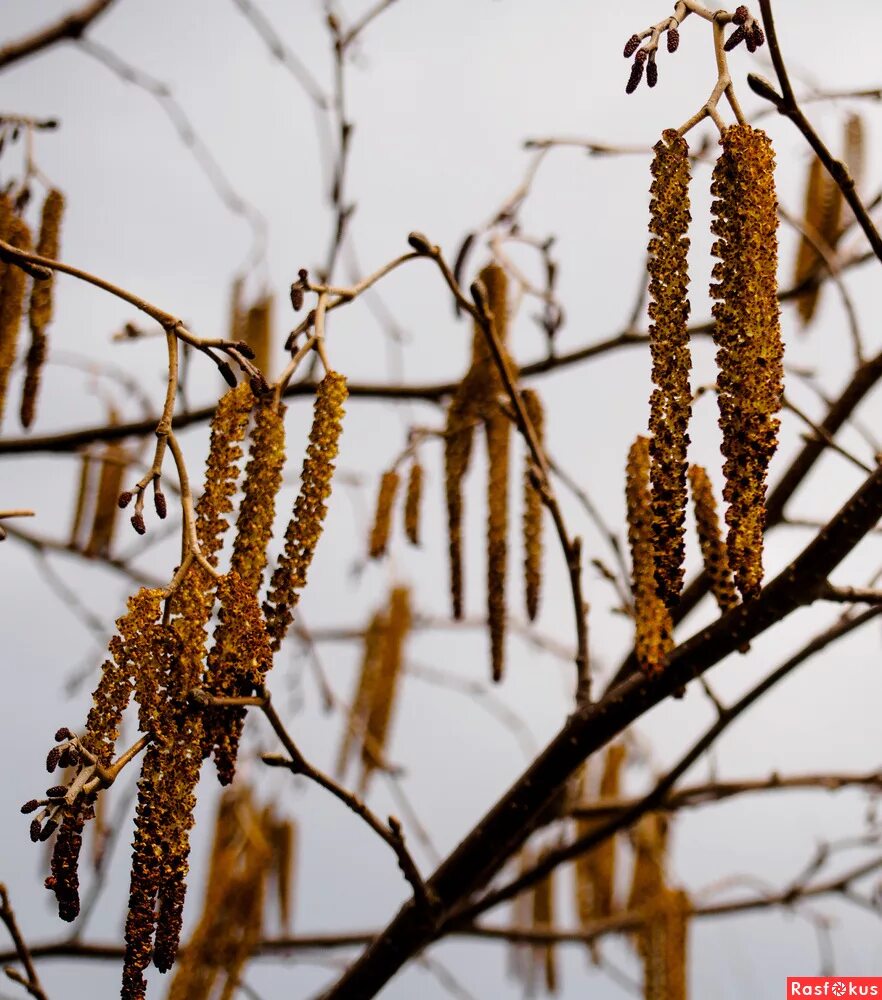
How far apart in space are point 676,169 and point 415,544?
3.44 feet

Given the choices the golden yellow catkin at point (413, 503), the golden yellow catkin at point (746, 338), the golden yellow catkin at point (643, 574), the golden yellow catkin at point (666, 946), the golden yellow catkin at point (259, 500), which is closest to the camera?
the golden yellow catkin at point (746, 338)

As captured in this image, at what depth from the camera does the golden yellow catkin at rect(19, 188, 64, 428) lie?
5.43 ft

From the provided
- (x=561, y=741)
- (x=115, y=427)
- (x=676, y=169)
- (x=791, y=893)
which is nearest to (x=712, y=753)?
(x=791, y=893)

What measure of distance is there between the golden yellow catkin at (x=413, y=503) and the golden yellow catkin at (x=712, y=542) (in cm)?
58

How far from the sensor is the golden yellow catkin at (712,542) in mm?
1439

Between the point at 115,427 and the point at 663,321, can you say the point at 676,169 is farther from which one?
the point at 115,427

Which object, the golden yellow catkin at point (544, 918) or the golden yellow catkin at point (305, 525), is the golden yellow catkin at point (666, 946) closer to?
the golden yellow catkin at point (544, 918)

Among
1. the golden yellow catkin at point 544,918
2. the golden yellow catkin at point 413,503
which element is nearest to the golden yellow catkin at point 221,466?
the golden yellow catkin at point 413,503

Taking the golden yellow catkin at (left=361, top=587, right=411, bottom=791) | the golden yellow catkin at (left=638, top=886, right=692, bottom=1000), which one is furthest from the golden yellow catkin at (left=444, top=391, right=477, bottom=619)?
the golden yellow catkin at (left=361, top=587, right=411, bottom=791)

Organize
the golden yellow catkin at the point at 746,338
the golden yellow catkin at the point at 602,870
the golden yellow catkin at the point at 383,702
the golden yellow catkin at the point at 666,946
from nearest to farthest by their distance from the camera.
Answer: the golden yellow catkin at the point at 746,338 → the golden yellow catkin at the point at 666,946 → the golden yellow catkin at the point at 383,702 → the golden yellow catkin at the point at 602,870

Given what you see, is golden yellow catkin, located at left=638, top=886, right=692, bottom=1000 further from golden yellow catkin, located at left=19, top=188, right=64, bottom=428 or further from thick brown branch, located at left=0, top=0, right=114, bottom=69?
thick brown branch, located at left=0, top=0, right=114, bottom=69

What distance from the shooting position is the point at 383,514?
2.01 m

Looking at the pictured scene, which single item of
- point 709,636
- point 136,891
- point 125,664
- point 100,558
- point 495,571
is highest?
point 100,558

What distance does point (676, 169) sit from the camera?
3.10 feet
